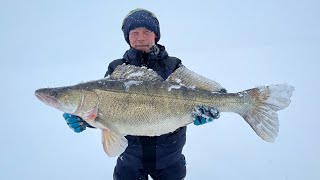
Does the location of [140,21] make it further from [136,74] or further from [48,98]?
[48,98]

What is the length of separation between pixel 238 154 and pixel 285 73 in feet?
28.2

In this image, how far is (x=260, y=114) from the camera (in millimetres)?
3305

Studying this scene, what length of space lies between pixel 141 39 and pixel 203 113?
111 centimetres

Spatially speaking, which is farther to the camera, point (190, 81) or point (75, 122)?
point (75, 122)

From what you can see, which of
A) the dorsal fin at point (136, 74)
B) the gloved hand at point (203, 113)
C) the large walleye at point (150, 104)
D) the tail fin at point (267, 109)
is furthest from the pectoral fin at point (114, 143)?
the tail fin at point (267, 109)

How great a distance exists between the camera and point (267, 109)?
130 inches

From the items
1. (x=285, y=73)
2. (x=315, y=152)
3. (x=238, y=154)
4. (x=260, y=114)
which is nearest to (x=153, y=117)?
(x=260, y=114)

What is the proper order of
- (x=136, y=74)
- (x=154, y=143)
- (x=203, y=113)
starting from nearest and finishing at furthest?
(x=203, y=113) → (x=136, y=74) → (x=154, y=143)

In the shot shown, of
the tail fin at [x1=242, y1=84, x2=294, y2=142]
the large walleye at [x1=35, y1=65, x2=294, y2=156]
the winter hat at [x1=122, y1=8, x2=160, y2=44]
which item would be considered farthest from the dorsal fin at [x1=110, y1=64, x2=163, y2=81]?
the tail fin at [x1=242, y1=84, x2=294, y2=142]

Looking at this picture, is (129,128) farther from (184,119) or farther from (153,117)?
(184,119)

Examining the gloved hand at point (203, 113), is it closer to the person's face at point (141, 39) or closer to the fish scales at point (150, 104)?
the fish scales at point (150, 104)

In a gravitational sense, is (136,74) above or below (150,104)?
above

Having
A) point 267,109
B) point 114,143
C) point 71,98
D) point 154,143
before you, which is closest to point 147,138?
point 154,143

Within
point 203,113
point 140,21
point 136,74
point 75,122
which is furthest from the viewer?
point 140,21
